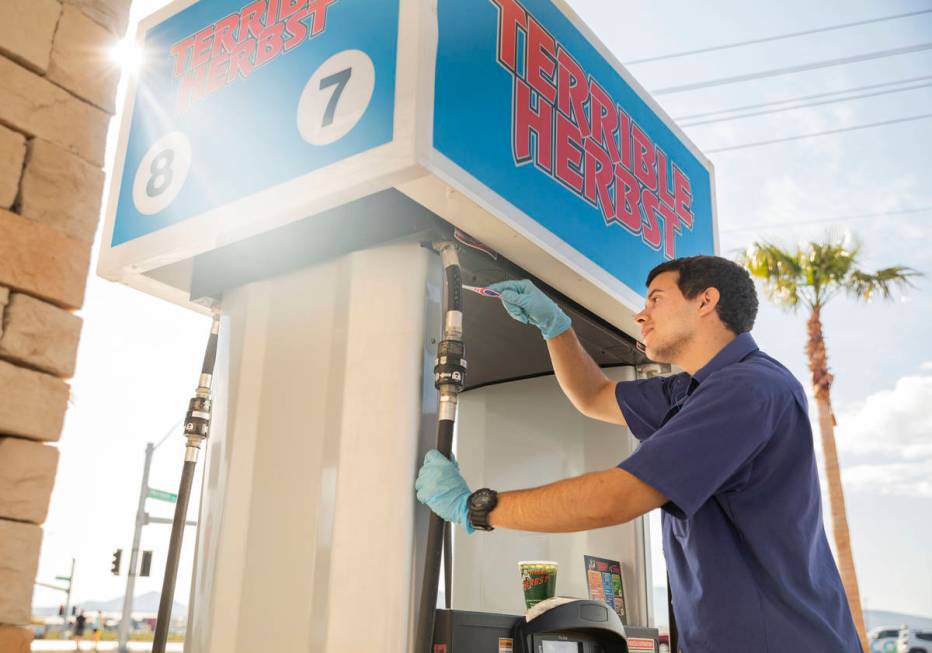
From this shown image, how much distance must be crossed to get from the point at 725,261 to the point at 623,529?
1.24m

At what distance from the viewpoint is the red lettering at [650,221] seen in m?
2.98

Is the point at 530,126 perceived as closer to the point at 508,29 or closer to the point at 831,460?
the point at 508,29

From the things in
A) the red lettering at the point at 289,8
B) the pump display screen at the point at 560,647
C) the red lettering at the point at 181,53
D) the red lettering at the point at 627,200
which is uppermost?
the red lettering at the point at 181,53

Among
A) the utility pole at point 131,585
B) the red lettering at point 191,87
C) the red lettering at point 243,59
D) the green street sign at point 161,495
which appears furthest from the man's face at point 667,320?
the utility pole at point 131,585

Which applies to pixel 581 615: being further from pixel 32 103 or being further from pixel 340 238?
pixel 32 103

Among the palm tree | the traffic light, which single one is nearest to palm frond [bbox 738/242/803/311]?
the palm tree

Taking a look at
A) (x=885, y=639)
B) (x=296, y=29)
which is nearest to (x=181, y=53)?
(x=296, y=29)

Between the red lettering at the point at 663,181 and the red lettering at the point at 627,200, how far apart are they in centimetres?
25

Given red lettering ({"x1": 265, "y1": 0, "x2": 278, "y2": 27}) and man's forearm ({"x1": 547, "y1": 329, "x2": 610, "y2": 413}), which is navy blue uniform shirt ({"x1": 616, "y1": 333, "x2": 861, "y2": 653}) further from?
red lettering ({"x1": 265, "y1": 0, "x2": 278, "y2": 27})

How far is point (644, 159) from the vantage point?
9.99ft

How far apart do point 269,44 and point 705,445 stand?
5.18 ft

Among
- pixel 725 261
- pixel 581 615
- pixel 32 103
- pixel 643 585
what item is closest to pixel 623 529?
pixel 643 585

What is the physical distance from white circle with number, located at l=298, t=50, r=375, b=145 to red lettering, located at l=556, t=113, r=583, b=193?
0.66 m

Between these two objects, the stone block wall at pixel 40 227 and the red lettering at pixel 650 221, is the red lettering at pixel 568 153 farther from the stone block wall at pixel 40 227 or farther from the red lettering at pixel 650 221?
the stone block wall at pixel 40 227
